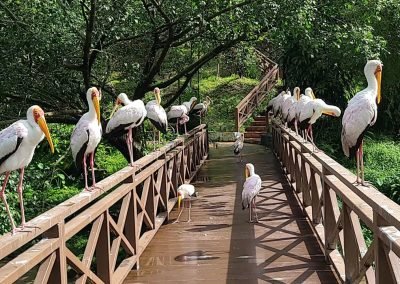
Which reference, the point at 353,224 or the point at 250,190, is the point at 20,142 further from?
the point at 250,190

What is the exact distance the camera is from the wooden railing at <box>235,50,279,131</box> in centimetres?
1928

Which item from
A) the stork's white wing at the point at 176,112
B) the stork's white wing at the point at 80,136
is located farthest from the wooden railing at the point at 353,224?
the stork's white wing at the point at 176,112

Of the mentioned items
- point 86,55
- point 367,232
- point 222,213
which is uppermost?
point 86,55

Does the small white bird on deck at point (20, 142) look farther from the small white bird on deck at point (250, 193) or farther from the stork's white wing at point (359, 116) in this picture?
the small white bird on deck at point (250, 193)

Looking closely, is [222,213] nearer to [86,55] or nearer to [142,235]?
[142,235]

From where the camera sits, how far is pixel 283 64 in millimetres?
16078

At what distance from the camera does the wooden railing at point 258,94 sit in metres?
19.3

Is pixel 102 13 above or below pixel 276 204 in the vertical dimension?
above

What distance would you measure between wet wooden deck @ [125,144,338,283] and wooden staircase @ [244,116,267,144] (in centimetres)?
1038

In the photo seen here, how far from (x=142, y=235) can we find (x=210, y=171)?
6239 millimetres

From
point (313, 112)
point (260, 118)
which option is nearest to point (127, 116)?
point (313, 112)

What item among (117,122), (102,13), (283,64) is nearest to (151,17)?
(102,13)

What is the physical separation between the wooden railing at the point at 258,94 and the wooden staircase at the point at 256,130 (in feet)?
1.11

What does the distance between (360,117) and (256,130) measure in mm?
15857
